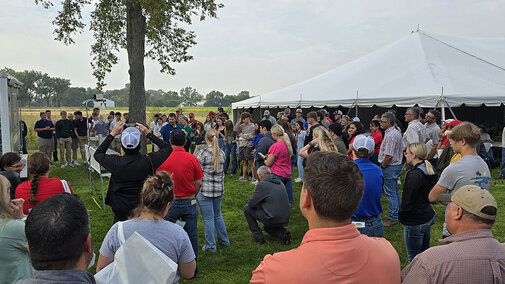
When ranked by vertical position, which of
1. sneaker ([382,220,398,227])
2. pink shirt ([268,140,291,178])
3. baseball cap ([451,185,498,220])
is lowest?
sneaker ([382,220,398,227])

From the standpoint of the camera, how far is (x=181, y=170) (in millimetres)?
4523

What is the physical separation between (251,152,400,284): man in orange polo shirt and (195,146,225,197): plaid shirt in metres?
3.85

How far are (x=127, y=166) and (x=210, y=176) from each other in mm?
1706

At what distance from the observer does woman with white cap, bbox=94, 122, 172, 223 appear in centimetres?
370

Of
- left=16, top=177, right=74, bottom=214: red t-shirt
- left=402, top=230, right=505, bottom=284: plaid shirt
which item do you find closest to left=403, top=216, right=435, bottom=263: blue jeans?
left=402, top=230, right=505, bottom=284: plaid shirt

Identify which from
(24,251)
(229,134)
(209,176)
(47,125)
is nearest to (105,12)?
(47,125)

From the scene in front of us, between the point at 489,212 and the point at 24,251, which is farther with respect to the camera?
the point at 24,251

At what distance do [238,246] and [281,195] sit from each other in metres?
1.03

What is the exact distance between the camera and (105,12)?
12867 millimetres

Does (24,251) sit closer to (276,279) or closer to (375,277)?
(276,279)

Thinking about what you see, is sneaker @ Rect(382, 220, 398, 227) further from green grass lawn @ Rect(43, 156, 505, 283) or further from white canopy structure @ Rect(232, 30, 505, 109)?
white canopy structure @ Rect(232, 30, 505, 109)

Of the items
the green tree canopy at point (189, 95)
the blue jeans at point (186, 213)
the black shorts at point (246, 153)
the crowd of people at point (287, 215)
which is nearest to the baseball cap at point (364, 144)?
the crowd of people at point (287, 215)

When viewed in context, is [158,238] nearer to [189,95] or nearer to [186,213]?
[186,213]

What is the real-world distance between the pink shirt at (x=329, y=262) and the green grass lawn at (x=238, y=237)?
136 inches
